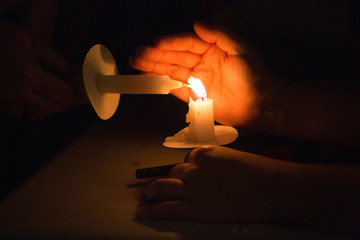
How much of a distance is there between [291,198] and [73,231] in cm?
33

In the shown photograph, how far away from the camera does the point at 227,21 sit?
44.8 inches

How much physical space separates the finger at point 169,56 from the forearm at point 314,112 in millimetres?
213

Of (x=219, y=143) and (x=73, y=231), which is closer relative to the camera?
(x=73, y=231)

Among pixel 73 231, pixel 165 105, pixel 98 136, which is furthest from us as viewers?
pixel 165 105

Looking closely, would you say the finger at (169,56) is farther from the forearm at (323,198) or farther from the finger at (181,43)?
the forearm at (323,198)

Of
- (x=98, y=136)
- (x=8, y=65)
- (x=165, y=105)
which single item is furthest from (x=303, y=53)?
(x=8, y=65)

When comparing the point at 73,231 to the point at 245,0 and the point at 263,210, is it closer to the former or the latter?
the point at 263,210

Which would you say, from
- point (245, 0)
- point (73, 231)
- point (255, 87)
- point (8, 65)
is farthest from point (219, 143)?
point (245, 0)

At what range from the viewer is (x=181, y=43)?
2.83ft

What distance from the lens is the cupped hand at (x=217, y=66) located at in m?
0.82

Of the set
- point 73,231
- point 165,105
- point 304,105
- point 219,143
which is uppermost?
point 165,105

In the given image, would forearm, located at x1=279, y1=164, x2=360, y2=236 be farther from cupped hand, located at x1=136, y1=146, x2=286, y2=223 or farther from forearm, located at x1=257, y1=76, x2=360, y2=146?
forearm, located at x1=257, y1=76, x2=360, y2=146

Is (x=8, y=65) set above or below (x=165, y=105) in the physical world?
below

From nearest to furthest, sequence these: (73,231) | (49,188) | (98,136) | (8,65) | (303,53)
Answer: (73,231)
(49,188)
(8,65)
(98,136)
(303,53)
